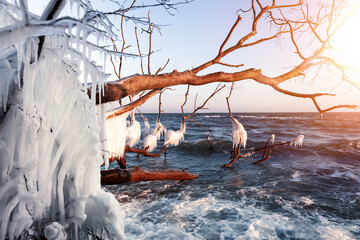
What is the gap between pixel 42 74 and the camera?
153 cm

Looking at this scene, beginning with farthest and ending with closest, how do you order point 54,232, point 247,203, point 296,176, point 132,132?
point 296,176, point 247,203, point 132,132, point 54,232

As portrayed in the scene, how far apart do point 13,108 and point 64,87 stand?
0.37m

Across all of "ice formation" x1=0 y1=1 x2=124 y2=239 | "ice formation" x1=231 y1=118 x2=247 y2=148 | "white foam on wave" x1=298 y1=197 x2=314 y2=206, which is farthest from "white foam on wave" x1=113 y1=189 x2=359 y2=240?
"ice formation" x1=0 y1=1 x2=124 y2=239

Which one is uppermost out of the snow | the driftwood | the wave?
the snow

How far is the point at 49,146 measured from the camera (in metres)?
1.53

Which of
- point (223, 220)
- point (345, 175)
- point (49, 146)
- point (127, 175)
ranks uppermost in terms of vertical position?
point (49, 146)

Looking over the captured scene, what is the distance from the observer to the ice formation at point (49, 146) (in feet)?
4.41

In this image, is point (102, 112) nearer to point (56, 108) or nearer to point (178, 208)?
point (56, 108)

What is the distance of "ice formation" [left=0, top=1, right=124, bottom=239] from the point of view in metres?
1.34

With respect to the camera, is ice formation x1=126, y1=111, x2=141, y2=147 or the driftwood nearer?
the driftwood

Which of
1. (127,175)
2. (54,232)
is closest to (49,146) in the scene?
(54,232)

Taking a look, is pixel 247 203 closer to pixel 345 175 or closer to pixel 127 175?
pixel 127 175

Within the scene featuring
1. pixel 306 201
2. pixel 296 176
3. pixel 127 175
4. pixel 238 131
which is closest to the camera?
pixel 127 175

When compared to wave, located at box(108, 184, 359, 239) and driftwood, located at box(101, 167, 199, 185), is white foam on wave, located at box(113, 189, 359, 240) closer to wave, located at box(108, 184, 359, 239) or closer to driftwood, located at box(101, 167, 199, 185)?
wave, located at box(108, 184, 359, 239)
